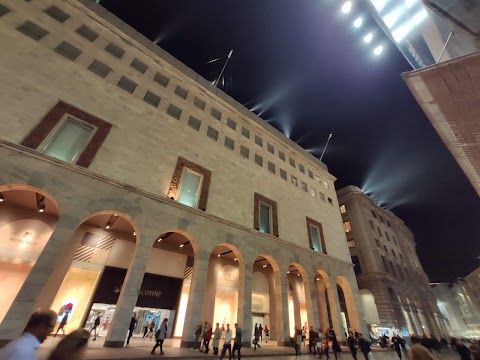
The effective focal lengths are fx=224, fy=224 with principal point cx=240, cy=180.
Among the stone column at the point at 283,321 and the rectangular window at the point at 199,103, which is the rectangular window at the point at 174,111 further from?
the stone column at the point at 283,321

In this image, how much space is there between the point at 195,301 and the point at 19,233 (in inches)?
418

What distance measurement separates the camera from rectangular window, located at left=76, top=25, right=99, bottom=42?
17016 mm

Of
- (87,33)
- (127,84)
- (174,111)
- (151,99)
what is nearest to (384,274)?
(174,111)

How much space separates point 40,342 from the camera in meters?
2.27

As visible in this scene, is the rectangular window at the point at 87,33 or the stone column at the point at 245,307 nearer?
the stone column at the point at 245,307

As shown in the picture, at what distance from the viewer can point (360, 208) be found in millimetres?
40500

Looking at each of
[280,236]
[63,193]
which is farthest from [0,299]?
[280,236]

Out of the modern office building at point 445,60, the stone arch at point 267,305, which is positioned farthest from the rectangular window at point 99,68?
the stone arch at point 267,305

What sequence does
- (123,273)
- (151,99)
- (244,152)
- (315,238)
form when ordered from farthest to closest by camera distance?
(315,238) < (244,152) < (151,99) < (123,273)

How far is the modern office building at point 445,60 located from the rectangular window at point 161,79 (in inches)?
711

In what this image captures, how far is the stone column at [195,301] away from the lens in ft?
39.5

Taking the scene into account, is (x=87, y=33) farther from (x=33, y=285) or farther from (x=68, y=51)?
(x=33, y=285)

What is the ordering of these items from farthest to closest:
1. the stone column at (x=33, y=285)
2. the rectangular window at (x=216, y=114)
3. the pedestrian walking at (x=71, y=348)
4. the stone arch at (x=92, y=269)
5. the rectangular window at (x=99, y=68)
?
the rectangular window at (x=216, y=114)
the rectangular window at (x=99, y=68)
the stone arch at (x=92, y=269)
the stone column at (x=33, y=285)
the pedestrian walking at (x=71, y=348)

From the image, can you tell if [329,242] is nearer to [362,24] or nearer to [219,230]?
[219,230]
